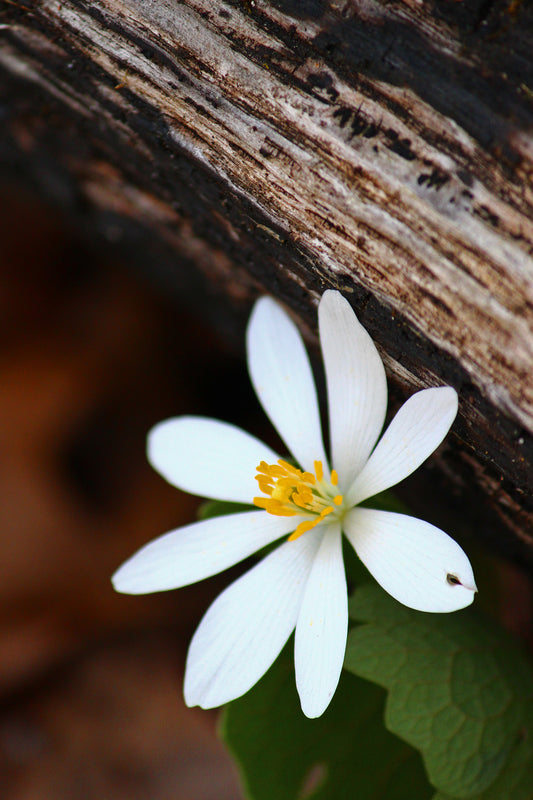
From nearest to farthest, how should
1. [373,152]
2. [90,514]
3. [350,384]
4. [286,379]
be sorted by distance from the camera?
[373,152]
[350,384]
[286,379]
[90,514]

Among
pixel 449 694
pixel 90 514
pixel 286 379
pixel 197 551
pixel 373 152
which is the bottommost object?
pixel 90 514

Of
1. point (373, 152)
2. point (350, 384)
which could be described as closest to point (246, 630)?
point (350, 384)

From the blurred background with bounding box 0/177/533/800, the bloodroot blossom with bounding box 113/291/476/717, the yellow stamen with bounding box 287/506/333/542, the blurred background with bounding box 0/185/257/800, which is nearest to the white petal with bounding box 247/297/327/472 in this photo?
the bloodroot blossom with bounding box 113/291/476/717

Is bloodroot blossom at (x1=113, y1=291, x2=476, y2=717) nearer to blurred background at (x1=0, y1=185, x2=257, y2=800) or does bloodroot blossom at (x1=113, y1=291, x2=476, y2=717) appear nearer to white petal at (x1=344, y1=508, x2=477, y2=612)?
white petal at (x1=344, y1=508, x2=477, y2=612)

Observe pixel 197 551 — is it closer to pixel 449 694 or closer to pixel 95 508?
pixel 449 694

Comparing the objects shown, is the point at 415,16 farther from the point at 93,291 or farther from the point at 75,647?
the point at 75,647

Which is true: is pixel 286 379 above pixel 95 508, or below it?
above
